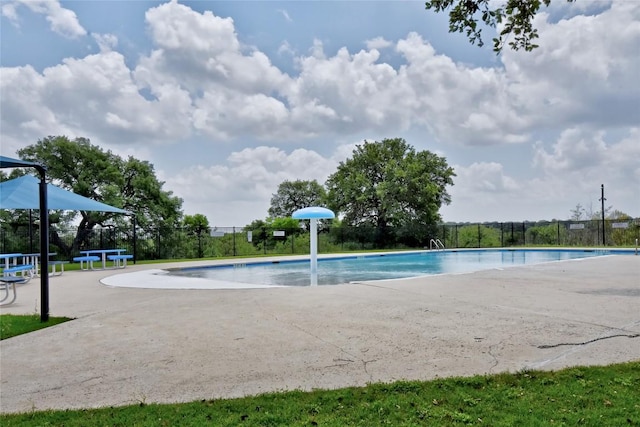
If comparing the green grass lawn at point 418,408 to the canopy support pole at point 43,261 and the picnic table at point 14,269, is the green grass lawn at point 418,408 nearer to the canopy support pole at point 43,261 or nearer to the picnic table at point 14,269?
the canopy support pole at point 43,261

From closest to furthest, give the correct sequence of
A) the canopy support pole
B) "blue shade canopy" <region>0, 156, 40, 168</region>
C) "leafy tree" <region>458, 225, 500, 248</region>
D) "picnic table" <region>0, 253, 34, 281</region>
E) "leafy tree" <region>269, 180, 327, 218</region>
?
1. "blue shade canopy" <region>0, 156, 40, 168</region>
2. the canopy support pole
3. "picnic table" <region>0, 253, 34, 281</region>
4. "leafy tree" <region>458, 225, 500, 248</region>
5. "leafy tree" <region>269, 180, 327, 218</region>

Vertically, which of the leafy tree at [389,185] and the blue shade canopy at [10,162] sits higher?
the leafy tree at [389,185]

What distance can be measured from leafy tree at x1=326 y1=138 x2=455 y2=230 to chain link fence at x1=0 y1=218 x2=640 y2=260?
1.17m

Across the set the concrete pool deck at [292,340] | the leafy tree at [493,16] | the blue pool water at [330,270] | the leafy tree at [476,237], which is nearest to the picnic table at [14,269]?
the concrete pool deck at [292,340]

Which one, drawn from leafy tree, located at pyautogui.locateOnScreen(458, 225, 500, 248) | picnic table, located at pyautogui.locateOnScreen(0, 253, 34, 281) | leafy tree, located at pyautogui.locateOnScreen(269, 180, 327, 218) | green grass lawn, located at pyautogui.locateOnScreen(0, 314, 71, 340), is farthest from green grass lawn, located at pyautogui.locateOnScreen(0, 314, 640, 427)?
leafy tree, located at pyautogui.locateOnScreen(269, 180, 327, 218)

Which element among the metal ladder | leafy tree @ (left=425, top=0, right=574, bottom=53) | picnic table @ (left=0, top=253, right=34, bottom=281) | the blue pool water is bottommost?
the blue pool water

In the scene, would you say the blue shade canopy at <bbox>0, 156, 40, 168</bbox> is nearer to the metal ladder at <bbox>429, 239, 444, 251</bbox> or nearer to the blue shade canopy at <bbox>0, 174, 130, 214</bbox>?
the blue shade canopy at <bbox>0, 174, 130, 214</bbox>

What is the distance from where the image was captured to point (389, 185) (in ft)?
86.9

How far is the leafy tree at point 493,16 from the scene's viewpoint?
14.2 feet

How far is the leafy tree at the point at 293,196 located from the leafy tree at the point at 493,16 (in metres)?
30.3

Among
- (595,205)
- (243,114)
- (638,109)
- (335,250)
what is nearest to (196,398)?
(243,114)

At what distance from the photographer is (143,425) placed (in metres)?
2.65

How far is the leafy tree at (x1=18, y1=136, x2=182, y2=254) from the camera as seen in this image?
19812 mm

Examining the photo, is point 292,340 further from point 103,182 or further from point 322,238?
point 322,238
